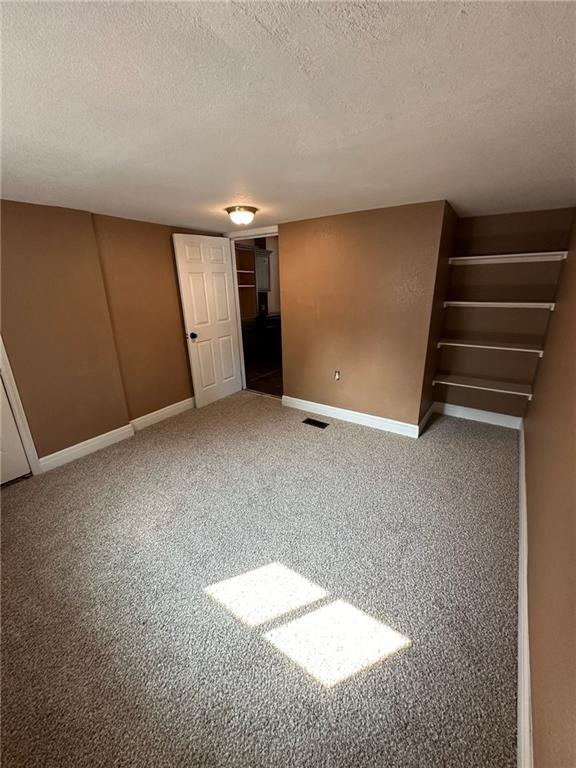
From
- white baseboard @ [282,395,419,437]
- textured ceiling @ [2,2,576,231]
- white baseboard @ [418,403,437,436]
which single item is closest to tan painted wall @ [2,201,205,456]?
textured ceiling @ [2,2,576,231]

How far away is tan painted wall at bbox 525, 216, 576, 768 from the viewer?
29.3 inches

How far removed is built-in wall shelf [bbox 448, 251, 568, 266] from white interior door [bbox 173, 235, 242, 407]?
2650 mm

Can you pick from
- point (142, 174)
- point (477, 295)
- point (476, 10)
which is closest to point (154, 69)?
point (476, 10)

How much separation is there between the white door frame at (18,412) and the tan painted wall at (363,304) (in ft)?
8.46

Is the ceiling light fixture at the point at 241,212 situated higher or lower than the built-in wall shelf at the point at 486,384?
higher

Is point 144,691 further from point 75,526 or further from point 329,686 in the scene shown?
point 75,526

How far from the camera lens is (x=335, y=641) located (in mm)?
1392

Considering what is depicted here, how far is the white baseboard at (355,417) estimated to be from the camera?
3168 millimetres

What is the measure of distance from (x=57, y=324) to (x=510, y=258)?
4.06 metres

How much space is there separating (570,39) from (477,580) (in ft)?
7.04

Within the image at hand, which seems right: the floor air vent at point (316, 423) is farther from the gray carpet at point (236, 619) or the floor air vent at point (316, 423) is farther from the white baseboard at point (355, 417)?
the gray carpet at point (236, 619)

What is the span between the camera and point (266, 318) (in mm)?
6168

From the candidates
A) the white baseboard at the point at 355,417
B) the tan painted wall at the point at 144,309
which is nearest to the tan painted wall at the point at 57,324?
the tan painted wall at the point at 144,309

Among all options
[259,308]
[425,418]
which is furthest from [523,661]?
[259,308]
